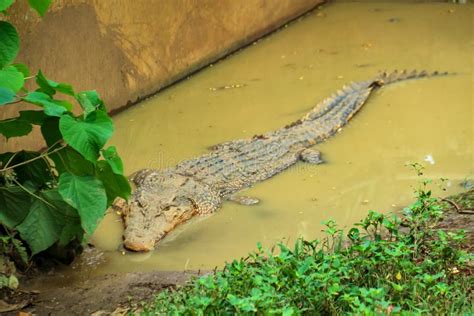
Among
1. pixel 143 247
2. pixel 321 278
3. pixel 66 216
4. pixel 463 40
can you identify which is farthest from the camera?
pixel 463 40

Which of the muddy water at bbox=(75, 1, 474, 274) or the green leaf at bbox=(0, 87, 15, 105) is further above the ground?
the green leaf at bbox=(0, 87, 15, 105)

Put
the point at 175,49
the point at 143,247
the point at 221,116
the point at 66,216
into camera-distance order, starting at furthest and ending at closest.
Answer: the point at 175,49
the point at 221,116
the point at 143,247
the point at 66,216

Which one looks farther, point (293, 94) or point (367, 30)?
point (367, 30)

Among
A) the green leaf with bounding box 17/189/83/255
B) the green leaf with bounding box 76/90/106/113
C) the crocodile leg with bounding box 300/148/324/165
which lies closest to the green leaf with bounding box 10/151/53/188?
the green leaf with bounding box 17/189/83/255

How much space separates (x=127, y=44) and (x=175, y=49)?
2.23 feet

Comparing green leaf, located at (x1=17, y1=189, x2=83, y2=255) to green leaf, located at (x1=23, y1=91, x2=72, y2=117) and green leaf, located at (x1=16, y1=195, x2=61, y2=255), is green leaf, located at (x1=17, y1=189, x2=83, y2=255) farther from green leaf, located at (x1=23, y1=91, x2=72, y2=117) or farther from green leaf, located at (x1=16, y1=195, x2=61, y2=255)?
green leaf, located at (x1=23, y1=91, x2=72, y2=117)

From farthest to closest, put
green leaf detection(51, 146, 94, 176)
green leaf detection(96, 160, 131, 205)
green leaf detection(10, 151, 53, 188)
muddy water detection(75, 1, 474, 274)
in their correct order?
muddy water detection(75, 1, 474, 274), green leaf detection(10, 151, 53, 188), green leaf detection(96, 160, 131, 205), green leaf detection(51, 146, 94, 176)

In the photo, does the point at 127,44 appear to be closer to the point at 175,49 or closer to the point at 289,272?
the point at 175,49

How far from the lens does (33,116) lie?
14.2 ft

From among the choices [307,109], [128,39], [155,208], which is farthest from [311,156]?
[128,39]

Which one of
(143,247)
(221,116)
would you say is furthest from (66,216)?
(221,116)

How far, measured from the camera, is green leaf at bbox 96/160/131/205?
4406mm

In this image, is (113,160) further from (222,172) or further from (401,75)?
(401,75)

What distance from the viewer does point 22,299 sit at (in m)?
4.49
